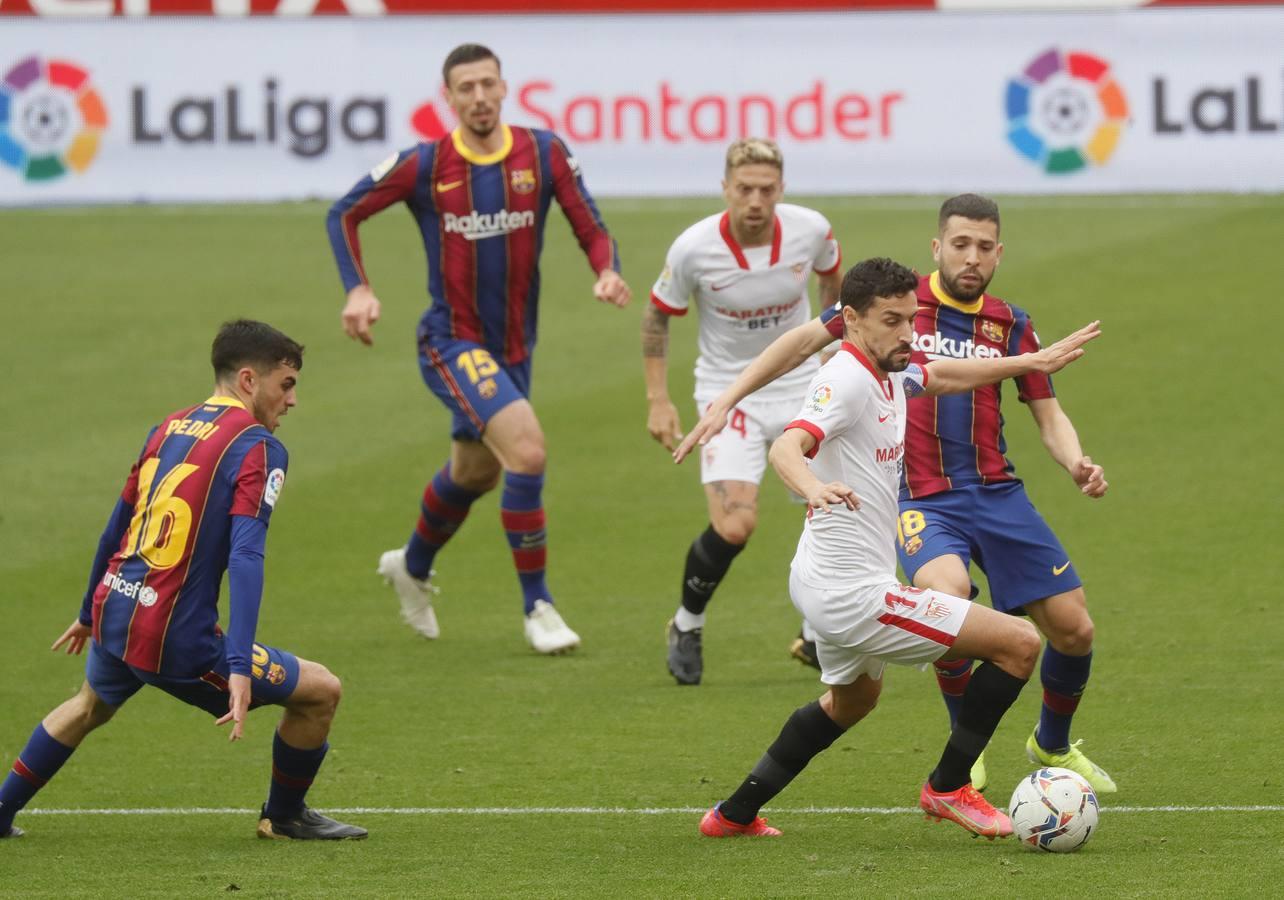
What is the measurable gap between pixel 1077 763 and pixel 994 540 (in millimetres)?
829

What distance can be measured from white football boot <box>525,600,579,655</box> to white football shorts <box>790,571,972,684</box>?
11.7 feet

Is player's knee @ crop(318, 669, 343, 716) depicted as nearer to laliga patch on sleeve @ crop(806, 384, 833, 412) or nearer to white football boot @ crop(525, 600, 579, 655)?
laliga patch on sleeve @ crop(806, 384, 833, 412)

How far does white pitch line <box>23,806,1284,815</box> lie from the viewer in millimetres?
6949

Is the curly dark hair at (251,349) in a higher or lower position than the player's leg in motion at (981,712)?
higher

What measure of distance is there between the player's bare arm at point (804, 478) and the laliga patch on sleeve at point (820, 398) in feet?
0.40

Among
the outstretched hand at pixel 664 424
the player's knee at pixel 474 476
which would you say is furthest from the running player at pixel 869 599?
the player's knee at pixel 474 476

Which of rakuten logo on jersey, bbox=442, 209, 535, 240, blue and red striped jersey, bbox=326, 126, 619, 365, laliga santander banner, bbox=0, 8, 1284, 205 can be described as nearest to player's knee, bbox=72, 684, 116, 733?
blue and red striped jersey, bbox=326, 126, 619, 365

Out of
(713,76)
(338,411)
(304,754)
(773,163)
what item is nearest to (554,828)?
(304,754)

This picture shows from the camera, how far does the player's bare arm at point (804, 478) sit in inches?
234

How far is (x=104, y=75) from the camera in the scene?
20.2m

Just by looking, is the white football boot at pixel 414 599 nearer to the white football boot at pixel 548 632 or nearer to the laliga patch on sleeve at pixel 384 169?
the white football boot at pixel 548 632

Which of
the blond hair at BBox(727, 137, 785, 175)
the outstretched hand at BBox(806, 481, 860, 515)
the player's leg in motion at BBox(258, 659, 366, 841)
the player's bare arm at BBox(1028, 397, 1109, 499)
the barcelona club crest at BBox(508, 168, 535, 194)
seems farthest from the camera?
the barcelona club crest at BBox(508, 168, 535, 194)

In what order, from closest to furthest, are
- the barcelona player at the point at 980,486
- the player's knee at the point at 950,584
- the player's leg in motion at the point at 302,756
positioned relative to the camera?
1. the player's leg in motion at the point at 302,756
2. the player's knee at the point at 950,584
3. the barcelona player at the point at 980,486

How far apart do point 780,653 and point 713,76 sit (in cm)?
1076
